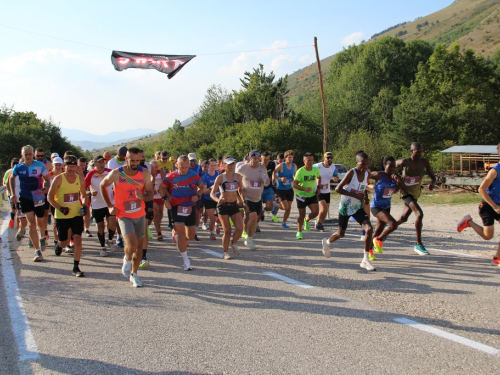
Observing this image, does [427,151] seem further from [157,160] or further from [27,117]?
[27,117]

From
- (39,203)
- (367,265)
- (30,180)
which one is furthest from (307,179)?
(30,180)

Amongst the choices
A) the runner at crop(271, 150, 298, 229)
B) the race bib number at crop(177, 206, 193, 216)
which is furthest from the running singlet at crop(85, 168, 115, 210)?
the runner at crop(271, 150, 298, 229)

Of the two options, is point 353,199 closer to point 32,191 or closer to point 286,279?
point 286,279

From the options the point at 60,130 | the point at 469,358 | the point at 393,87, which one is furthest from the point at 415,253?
the point at 60,130

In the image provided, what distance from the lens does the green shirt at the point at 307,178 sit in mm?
10633

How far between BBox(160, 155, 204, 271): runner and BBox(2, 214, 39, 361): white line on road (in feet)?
8.75

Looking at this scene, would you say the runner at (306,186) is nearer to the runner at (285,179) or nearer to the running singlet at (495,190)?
the runner at (285,179)

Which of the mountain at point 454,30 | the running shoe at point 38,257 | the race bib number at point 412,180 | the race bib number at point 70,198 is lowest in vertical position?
the running shoe at point 38,257

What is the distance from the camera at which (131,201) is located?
679 centimetres

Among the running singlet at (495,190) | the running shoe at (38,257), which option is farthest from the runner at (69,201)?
the running singlet at (495,190)

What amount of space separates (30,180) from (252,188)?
4.51 meters

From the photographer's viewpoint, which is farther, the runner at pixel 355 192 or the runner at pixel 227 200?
the runner at pixel 227 200

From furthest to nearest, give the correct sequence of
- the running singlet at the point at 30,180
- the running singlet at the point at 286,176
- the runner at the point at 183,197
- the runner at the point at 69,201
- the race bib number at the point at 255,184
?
the running singlet at the point at 286,176, the race bib number at the point at 255,184, the running singlet at the point at 30,180, the runner at the point at 183,197, the runner at the point at 69,201

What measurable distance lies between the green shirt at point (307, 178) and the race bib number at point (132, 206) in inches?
186
